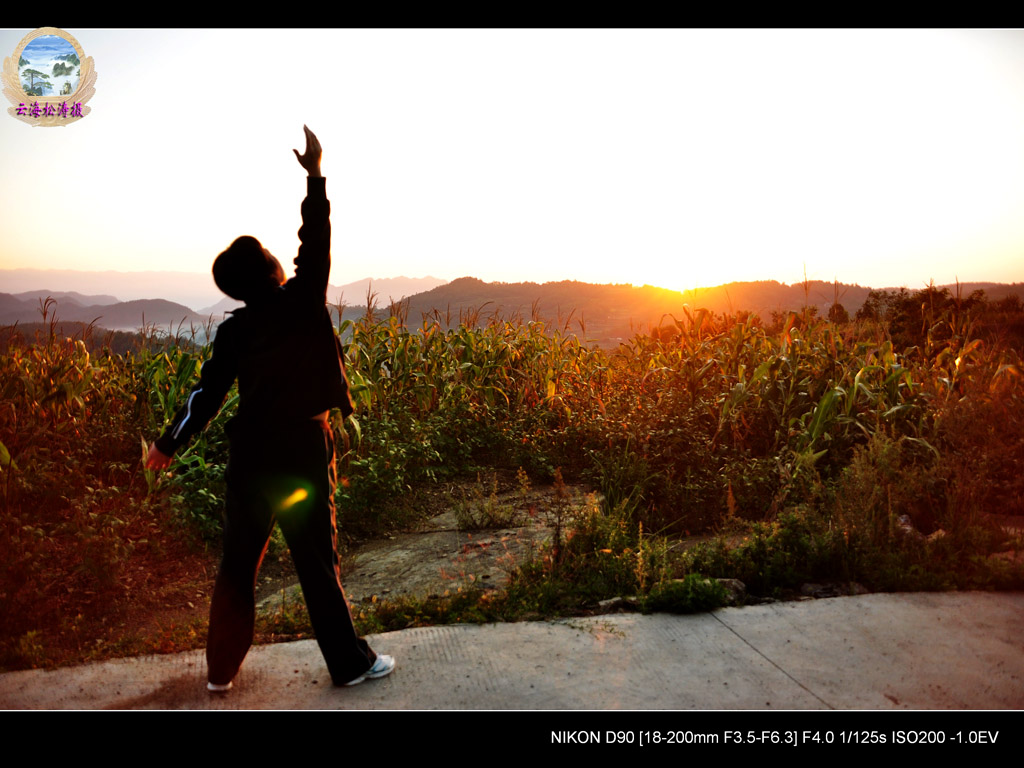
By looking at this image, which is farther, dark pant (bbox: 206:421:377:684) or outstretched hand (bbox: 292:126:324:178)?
outstretched hand (bbox: 292:126:324:178)

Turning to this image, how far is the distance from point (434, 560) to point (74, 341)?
4.12m

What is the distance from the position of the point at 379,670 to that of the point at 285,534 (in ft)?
2.24

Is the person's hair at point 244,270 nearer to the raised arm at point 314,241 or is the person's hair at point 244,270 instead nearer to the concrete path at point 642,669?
the raised arm at point 314,241

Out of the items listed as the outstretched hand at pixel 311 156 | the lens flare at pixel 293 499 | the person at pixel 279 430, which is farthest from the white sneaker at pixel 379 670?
the outstretched hand at pixel 311 156

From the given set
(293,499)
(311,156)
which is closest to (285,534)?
(293,499)

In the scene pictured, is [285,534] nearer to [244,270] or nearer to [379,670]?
[379,670]

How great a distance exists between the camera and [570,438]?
6.42 m

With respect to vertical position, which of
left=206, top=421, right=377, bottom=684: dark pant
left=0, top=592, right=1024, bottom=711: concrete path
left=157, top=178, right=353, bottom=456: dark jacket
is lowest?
left=0, top=592, right=1024, bottom=711: concrete path

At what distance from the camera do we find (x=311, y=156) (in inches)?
114

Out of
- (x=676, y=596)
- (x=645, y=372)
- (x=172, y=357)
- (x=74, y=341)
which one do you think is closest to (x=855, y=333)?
(x=645, y=372)

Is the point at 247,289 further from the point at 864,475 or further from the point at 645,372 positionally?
the point at 645,372

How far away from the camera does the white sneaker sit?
285 cm

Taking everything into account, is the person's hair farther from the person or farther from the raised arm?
the raised arm

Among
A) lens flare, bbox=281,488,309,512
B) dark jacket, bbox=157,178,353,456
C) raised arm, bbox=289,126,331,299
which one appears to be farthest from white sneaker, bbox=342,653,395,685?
raised arm, bbox=289,126,331,299
